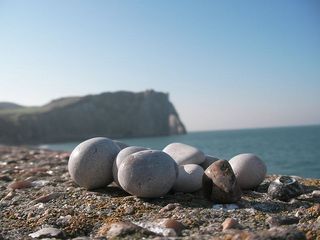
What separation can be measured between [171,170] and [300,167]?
2601 cm

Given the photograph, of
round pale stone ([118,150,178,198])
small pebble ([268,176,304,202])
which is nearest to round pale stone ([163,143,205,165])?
round pale stone ([118,150,178,198])

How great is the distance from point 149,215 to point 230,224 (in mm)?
1387

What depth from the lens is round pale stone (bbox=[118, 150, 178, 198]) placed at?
Answer: 7.04m

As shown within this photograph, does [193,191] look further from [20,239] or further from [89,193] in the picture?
[20,239]

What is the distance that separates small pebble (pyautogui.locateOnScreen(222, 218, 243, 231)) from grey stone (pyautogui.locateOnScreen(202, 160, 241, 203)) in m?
1.29

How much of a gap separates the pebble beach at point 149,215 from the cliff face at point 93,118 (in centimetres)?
11001

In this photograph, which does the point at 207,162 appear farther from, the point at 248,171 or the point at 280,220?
the point at 280,220

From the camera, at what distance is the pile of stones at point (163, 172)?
23.1ft

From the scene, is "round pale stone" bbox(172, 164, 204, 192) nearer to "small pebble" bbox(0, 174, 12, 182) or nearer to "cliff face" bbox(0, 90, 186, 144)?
"small pebble" bbox(0, 174, 12, 182)

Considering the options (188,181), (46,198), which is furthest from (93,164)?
(188,181)

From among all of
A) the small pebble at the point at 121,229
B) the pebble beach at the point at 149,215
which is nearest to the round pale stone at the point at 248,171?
the pebble beach at the point at 149,215

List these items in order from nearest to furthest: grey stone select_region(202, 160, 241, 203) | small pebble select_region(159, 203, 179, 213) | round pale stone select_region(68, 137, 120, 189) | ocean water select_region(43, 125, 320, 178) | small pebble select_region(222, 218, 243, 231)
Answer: small pebble select_region(222, 218, 243, 231) → small pebble select_region(159, 203, 179, 213) → grey stone select_region(202, 160, 241, 203) → round pale stone select_region(68, 137, 120, 189) → ocean water select_region(43, 125, 320, 178)

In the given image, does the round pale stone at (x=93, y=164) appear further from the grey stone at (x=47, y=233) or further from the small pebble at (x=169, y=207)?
the grey stone at (x=47, y=233)

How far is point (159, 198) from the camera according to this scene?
7.33 m
